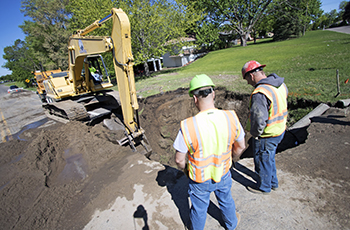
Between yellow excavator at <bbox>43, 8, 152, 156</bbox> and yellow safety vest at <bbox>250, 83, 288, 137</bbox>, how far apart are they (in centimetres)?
345

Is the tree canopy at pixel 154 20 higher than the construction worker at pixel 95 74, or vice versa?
the tree canopy at pixel 154 20

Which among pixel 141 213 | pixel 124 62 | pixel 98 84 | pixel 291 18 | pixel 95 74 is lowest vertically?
pixel 141 213

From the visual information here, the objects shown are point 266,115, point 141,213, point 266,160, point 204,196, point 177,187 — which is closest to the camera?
point 204,196

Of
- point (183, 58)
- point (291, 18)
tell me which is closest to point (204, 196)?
point (183, 58)

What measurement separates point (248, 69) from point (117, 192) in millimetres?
3564

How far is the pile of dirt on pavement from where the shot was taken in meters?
3.21

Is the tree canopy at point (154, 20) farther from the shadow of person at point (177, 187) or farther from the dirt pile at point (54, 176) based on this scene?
the shadow of person at point (177, 187)

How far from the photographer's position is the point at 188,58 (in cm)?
3531

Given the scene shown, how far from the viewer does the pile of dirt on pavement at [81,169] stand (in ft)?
10.5

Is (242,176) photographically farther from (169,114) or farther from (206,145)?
(169,114)

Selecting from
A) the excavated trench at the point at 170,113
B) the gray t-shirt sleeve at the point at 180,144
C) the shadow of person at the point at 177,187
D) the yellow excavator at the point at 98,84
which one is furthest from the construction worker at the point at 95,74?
the gray t-shirt sleeve at the point at 180,144

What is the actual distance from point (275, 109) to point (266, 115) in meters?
0.18

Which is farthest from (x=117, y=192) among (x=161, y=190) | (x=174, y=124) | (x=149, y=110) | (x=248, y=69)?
(x=149, y=110)

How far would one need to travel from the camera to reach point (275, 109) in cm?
262
